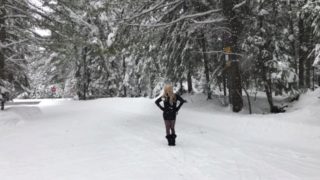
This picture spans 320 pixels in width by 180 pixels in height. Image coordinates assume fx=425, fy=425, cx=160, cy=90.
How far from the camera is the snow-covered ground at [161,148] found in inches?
345

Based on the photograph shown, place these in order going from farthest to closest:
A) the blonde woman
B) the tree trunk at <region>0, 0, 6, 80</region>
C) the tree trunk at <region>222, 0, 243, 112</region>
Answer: the tree trunk at <region>0, 0, 6, 80</region> < the tree trunk at <region>222, 0, 243, 112</region> < the blonde woman

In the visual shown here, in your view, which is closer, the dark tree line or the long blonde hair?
the long blonde hair

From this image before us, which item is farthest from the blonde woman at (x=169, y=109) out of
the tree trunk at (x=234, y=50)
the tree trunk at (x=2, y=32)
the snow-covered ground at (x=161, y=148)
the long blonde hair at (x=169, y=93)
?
the tree trunk at (x=2, y=32)

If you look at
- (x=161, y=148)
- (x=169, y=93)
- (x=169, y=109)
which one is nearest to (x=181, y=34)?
(x=169, y=93)

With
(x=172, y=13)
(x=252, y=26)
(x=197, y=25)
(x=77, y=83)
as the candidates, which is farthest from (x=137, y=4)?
(x=77, y=83)

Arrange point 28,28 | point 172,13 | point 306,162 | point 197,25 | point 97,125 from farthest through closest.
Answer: point 28,28
point 172,13
point 197,25
point 97,125
point 306,162

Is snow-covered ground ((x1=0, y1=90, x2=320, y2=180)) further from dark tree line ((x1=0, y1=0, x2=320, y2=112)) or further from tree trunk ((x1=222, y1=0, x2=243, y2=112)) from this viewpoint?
dark tree line ((x1=0, y1=0, x2=320, y2=112))

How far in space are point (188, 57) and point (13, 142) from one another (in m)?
10.8

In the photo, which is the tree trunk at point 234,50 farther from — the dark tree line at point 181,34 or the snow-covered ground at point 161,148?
the snow-covered ground at point 161,148

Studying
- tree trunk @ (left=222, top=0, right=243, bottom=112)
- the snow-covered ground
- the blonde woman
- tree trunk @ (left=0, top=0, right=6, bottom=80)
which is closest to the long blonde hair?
the blonde woman

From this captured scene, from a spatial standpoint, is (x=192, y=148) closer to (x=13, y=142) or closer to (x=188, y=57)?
(x=13, y=142)

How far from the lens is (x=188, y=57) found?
2173 centimetres

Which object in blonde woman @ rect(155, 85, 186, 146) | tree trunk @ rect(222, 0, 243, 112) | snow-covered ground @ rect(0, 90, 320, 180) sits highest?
tree trunk @ rect(222, 0, 243, 112)

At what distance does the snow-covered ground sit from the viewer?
8773mm
